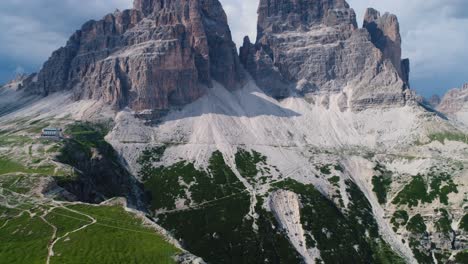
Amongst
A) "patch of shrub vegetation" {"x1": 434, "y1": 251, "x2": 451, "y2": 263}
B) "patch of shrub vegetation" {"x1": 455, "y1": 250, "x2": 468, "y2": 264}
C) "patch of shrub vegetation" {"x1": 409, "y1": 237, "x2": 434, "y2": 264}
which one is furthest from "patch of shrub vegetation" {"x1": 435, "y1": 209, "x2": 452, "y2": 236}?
"patch of shrub vegetation" {"x1": 409, "y1": 237, "x2": 434, "y2": 264}

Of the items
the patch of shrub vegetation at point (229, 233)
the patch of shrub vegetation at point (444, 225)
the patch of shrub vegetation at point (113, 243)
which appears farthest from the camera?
the patch of shrub vegetation at point (444, 225)

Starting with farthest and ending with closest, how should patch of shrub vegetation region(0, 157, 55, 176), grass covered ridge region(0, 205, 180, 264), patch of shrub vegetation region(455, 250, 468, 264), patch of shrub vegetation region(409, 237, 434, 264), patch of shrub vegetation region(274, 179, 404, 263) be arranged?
patch of shrub vegetation region(409, 237, 434, 264), patch of shrub vegetation region(274, 179, 404, 263), patch of shrub vegetation region(455, 250, 468, 264), patch of shrub vegetation region(0, 157, 55, 176), grass covered ridge region(0, 205, 180, 264)

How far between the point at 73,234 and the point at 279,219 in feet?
341

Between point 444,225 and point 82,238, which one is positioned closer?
point 82,238

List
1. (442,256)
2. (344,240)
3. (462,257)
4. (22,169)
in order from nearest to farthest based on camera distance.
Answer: (22,169) < (462,257) < (442,256) < (344,240)

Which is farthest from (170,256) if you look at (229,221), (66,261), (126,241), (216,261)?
(229,221)

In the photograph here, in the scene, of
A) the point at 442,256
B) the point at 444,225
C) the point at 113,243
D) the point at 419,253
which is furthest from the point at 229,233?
the point at 444,225

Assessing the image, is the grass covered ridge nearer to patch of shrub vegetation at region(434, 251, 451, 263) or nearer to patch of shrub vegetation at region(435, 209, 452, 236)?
patch of shrub vegetation at region(434, 251, 451, 263)

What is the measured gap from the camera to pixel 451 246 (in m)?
190

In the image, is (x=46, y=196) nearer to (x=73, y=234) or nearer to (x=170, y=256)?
(x=73, y=234)

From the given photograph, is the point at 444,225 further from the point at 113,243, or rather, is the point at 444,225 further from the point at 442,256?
the point at 113,243

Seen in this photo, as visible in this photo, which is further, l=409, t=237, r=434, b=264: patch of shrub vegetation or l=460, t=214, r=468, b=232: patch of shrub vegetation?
l=460, t=214, r=468, b=232: patch of shrub vegetation

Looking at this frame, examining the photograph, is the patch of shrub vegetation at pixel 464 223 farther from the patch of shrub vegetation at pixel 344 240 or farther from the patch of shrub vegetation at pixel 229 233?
the patch of shrub vegetation at pixel 229 233

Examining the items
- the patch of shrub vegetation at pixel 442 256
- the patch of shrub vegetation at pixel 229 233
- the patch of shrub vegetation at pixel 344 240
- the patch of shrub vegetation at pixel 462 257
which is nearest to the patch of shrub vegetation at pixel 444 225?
the patch of shrub vegetation at pixel 442 256
